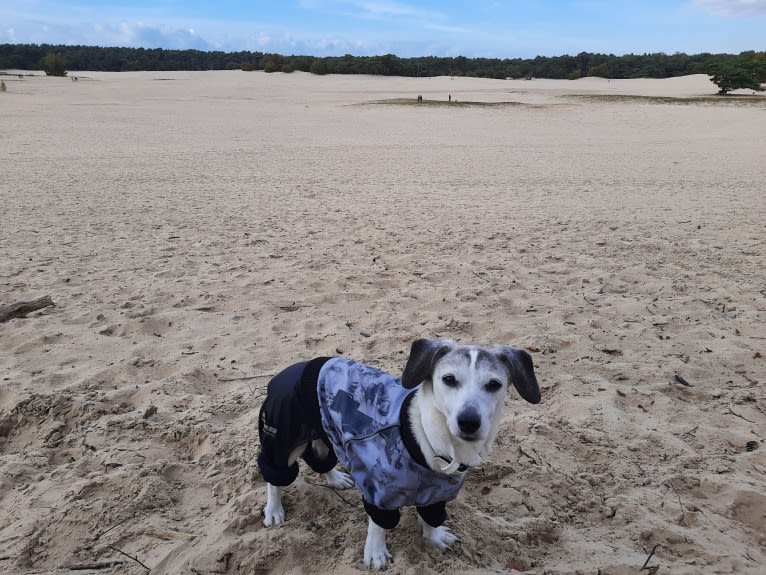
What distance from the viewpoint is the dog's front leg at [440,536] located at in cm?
323

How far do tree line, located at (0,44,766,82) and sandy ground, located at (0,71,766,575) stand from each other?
3317 inches

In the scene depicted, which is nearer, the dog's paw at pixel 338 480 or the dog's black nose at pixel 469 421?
the dog's black nose at pixel 469 421

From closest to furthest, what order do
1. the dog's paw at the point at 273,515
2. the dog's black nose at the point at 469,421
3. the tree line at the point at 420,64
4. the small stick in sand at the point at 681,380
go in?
1. the dog's black nose at the point at 469,421
2. the dog's paw at the point at 273,515
3. the small stick in sand at the point at 681,380
4. the tree line at the point at 420,64

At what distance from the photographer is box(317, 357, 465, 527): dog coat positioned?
2889 mm

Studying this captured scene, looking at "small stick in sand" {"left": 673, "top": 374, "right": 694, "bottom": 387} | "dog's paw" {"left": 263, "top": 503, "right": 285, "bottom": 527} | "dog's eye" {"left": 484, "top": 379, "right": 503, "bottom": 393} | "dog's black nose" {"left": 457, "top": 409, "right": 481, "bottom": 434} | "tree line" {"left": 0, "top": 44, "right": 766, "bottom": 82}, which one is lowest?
"dog's paw" {"left": 263, "top": 503, "right": 285, "bottom": 527}

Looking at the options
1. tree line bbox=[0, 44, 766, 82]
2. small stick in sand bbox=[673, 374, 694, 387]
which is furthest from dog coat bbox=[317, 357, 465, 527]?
tree line bbox=[0, 44, 766, 82]

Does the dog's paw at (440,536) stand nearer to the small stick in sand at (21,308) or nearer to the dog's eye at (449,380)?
the dog's eye at (449,380)

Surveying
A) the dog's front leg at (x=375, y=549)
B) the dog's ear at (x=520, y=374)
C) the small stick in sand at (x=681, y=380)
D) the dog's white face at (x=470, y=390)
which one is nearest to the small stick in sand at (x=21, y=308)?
the dog's front leg at (x=375, y=549)

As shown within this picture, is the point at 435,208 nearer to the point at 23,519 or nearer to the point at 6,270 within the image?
the point at 6,270

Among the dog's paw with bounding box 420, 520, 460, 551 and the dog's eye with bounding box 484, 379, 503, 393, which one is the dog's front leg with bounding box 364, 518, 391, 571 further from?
the dog's eye with bounding box 484, 379, 503, 393

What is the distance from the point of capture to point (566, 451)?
13.2ft

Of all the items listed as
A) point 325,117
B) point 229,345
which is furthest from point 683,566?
point 325,117

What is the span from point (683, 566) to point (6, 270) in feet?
26.4

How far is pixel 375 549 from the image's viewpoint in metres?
3.07
